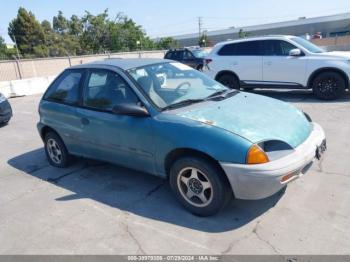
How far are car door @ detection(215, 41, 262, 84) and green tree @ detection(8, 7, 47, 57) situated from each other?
150ft

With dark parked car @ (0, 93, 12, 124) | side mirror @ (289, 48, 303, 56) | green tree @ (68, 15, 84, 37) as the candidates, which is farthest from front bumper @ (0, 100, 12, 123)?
green tree @ (68, 15, 84, 37)

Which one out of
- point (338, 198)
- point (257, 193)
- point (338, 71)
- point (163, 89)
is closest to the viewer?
point (257, 193)

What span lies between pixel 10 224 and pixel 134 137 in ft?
5.52

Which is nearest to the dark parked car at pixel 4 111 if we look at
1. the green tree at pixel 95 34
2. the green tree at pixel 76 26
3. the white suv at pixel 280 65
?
the white suv at pixel 280 65

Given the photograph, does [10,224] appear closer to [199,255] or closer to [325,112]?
[199,255]

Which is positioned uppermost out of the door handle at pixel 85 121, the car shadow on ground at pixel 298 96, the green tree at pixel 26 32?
the green tree at pixel 26 32

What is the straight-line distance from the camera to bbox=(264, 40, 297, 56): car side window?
28.7 ft

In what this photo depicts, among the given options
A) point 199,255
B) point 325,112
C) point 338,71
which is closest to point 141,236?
point 199,255

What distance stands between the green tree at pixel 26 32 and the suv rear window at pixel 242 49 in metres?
45.4

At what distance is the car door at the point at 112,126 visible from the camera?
12.1 ft

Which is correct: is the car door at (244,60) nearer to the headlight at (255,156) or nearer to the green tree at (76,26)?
the headlight at (255,156)

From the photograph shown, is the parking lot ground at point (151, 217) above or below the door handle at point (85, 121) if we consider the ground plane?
below

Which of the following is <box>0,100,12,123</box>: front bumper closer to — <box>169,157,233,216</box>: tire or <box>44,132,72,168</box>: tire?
<box>44,132,72,168</box>: tire

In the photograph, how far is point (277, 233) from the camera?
9.90 feet
